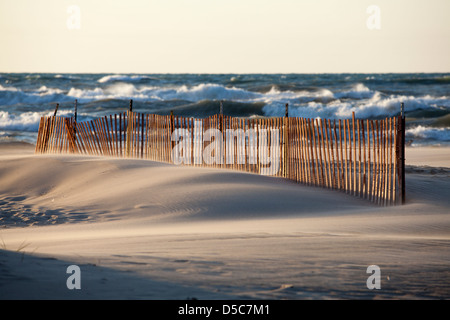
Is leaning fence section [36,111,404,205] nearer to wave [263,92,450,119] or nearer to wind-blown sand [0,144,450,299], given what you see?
wind-blown sand [0,144,450,299]

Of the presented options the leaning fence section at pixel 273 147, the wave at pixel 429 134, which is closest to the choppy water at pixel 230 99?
the wave at pixel 429 134

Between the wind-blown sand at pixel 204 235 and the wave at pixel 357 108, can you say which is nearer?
the wind-blown sand at pixel 204 235

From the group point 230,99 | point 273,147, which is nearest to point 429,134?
point 273,147

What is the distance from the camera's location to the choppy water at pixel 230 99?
1233 inches

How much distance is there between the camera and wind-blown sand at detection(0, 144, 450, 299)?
4117 millimetres

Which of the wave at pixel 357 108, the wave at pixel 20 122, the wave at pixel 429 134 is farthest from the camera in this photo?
the wave at pixel 357 108

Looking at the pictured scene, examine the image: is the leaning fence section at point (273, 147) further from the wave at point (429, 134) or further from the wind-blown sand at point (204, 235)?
the wave at point (429, 134)

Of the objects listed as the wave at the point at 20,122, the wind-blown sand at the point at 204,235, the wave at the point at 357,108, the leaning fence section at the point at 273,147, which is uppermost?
the wave at the point at 357,108

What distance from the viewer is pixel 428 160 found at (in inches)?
672

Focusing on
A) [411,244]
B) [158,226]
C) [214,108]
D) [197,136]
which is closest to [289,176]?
[197,136]

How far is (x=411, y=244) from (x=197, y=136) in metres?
9.40

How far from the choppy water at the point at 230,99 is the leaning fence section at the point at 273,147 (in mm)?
10472

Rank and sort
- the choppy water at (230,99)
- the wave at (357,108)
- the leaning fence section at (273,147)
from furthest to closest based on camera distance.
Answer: the wave at (357,108) < the choppy water at (230,99) < the leaning fence section at (273,147)
